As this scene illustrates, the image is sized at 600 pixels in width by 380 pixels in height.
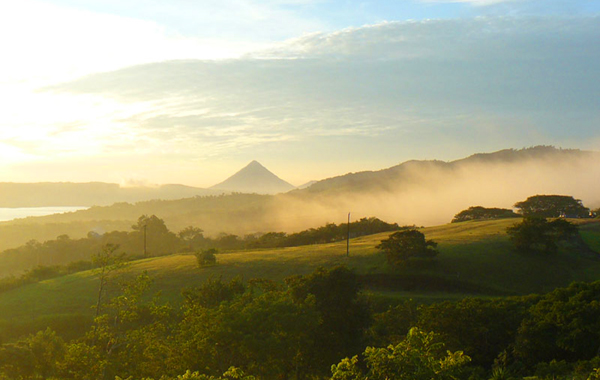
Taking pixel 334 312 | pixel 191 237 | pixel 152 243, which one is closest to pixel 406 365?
pixel 334 312

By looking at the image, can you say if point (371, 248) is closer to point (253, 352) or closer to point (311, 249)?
point (311, 249)

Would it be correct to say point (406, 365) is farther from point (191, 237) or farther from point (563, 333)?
point (191, 237)

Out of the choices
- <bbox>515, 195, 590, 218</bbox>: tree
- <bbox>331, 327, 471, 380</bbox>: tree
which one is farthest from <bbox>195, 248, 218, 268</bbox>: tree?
<bbox>515, 195, 590, 218</bbox>: tree

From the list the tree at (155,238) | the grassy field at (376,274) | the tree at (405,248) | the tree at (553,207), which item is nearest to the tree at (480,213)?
the tree at (553,207)

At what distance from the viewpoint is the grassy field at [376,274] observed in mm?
59969

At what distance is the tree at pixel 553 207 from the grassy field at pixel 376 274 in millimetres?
49276

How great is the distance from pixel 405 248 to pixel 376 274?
615 centimetres

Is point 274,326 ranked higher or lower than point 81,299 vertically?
higher

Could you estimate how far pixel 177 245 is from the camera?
136125 millimetres

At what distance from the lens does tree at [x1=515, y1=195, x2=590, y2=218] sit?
128m

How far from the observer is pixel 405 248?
69500 millimetres

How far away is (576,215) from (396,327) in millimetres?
110829

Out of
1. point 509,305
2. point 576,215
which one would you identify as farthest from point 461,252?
point 576,215

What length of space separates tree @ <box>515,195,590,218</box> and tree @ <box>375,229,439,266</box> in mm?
66145
